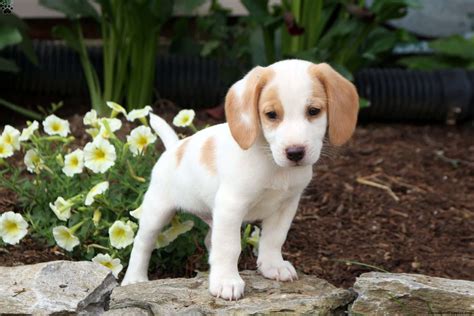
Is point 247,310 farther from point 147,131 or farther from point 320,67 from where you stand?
point 147,131

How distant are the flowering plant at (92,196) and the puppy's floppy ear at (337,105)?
971 millimetres

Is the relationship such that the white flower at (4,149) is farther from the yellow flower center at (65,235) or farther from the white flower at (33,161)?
the yellow flower center at (65,235)

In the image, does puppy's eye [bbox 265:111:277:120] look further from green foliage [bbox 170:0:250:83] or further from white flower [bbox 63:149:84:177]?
green foliage [bbox 170:0:250:83]

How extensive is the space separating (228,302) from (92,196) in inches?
31.6

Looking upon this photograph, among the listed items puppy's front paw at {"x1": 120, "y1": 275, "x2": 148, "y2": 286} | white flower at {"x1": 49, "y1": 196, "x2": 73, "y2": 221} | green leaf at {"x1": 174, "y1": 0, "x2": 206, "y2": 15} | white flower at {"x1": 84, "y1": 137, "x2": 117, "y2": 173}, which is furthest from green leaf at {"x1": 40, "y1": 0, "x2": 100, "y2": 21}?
puppy's front paw at {"x1": 120, "y1": 275, "x2": 148, "y2": 286}

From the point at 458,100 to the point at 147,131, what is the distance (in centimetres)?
325

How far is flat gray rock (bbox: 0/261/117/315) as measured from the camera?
269 centimetres

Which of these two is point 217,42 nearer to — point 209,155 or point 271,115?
point 209,155

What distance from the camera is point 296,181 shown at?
3.00 metres

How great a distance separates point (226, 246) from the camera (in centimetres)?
300

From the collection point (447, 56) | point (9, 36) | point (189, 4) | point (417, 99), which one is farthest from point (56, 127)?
point (447, 56)

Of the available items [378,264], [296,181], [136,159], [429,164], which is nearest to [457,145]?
[429,164]

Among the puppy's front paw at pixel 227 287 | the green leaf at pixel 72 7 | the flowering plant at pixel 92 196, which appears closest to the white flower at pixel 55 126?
the flowering plant at pixel 92 196

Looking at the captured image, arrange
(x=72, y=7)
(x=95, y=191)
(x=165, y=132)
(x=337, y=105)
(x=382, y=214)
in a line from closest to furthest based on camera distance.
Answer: (x=337, y=105)
(x=95, y=191)
(x=165, y=132)
(x=382, y=214)
(x=72, y=7)
